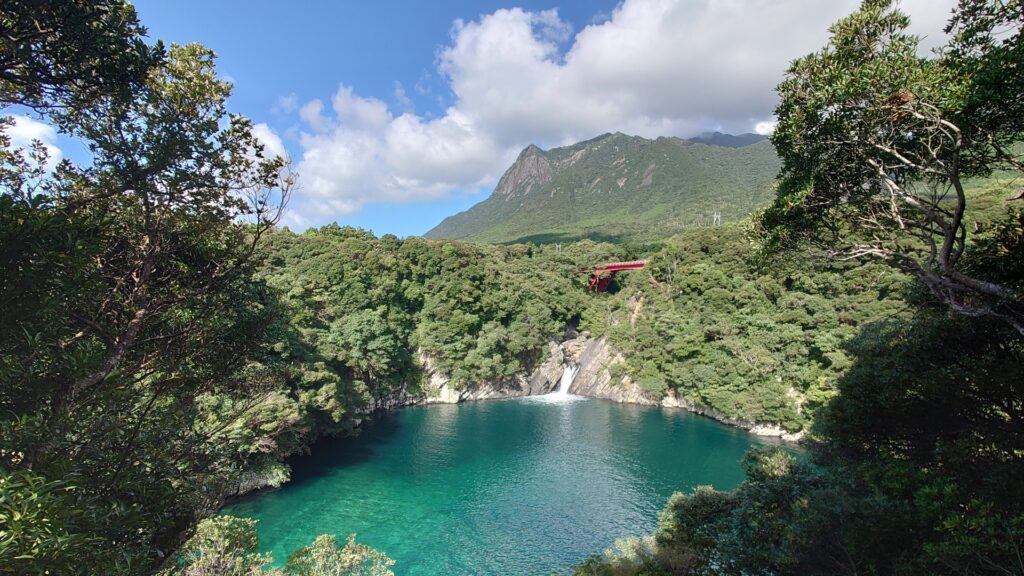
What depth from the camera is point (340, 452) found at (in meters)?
23.0

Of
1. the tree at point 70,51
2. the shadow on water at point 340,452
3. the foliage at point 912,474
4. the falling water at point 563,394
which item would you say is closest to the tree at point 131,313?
the tree at point 70,51

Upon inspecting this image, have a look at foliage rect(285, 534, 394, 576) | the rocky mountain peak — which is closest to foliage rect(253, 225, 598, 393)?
foliage rect(285, 534, 394, 576)

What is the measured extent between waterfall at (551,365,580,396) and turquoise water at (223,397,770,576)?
7251 millimetres

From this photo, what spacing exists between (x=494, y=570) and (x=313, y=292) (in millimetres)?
21959

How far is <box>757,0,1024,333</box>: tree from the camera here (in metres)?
4.53

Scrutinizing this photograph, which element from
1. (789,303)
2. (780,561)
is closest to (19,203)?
(780,561)

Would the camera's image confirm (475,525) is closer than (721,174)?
Yes

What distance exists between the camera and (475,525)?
16.2m

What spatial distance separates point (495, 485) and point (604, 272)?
1204 inches

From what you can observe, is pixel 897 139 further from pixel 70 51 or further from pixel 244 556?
pixel 244 556

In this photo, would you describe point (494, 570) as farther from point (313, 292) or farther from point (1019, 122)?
point (313, 292)

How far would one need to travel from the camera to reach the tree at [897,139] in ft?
14.9

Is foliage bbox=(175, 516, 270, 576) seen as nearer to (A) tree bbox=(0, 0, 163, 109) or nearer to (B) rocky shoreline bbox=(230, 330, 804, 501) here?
(A) tree bbox=(0, 0, 163, 109)

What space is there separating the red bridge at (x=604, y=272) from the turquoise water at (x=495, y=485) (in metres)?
18.8
